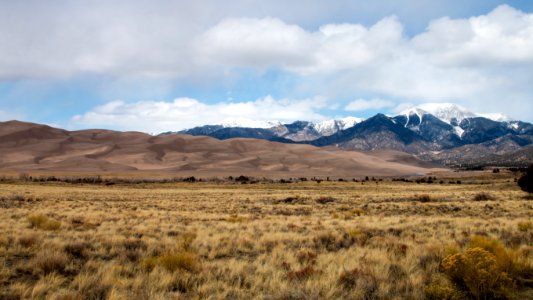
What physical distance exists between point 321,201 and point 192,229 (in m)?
21.4

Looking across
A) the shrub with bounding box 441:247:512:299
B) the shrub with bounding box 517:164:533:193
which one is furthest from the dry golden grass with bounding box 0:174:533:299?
the shrub with bounding box 517:164:533:193

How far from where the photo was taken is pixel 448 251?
32.9 ft

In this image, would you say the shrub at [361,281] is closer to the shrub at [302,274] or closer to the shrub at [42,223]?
the shrub at [302,274]

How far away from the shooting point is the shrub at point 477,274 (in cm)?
743

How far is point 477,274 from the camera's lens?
7.56m

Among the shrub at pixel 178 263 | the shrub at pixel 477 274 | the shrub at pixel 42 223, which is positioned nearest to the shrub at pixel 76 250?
the shrub at pixel 178 263

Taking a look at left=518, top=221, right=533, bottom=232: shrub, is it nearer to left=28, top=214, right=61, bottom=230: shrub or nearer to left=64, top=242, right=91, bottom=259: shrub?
left=64, top=242, right=91, bottom=259: shrub

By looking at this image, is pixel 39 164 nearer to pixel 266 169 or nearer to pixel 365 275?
pixel 266 169

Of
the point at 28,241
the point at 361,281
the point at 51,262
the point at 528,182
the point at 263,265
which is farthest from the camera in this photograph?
the point at 528,182

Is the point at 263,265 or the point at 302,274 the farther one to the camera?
the point at 263,265

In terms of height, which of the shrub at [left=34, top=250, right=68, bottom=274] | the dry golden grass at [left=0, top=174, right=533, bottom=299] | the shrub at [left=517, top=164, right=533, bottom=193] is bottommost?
the dry golden grass at [left=0, top=174, right=533, bottom=299]

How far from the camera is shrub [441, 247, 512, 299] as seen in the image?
7.43m

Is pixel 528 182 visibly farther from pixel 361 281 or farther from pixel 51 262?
pixel 51 262

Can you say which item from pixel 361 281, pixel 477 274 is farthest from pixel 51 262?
pixel 477 274
